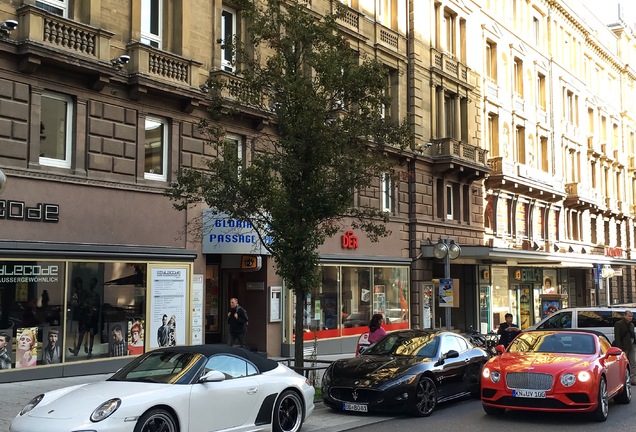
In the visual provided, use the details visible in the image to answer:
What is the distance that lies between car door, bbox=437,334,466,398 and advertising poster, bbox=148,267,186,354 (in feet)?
24.8

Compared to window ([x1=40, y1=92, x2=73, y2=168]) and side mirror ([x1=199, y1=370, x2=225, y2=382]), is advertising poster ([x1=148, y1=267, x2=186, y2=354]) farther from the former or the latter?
side mirror ([x1=199, y1=370, x2=225, y2=382])

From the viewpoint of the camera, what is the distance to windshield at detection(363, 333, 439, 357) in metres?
12.9

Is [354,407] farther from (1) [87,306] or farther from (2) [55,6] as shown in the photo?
(2) [55,6]

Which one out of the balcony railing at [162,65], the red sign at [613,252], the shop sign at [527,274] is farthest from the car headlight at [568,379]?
the red sign at [613,252]

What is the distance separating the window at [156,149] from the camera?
18.4 m

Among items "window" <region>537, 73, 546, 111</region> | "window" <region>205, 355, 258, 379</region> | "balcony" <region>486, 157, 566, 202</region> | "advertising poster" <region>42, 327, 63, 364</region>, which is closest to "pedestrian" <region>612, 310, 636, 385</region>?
"window" <region>205, 355, 258, 379</region>

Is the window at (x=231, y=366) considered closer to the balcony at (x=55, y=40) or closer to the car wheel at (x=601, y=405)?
the car wheel at (x=601, y=405)

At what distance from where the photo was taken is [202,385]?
901cm

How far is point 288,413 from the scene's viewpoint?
1019 centimetres

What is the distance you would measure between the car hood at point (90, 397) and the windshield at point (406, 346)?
5415mm

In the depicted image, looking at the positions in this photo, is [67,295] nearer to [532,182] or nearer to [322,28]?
[322,28]

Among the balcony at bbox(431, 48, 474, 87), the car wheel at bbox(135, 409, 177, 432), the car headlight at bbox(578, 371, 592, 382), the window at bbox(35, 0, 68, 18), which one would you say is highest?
the balcony at bbox(431, 48, 474, 87)

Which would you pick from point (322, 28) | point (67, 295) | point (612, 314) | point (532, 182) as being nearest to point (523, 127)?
point (532, 182)

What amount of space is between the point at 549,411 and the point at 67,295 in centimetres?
→ 1036
